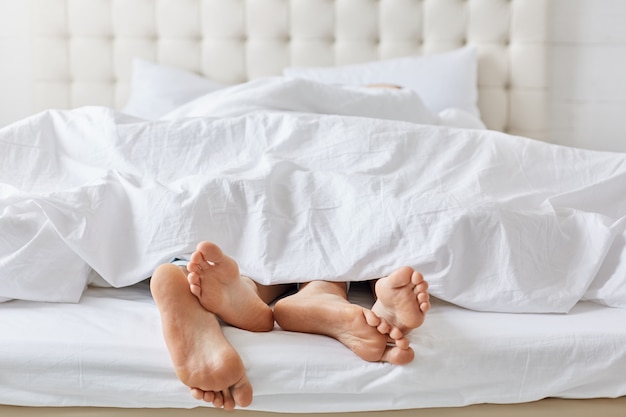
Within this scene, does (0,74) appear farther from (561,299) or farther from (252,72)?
(561,299)

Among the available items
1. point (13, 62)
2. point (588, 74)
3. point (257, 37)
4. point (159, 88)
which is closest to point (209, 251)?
point (159, 88)

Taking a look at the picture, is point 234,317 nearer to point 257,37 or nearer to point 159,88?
point 159,88

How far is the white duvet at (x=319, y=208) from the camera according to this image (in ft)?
3.93

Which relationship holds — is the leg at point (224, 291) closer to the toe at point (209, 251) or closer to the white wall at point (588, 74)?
the toe at point (209, 251)

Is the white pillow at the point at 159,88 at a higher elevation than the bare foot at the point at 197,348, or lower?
higher

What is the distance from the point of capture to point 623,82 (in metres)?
2.94

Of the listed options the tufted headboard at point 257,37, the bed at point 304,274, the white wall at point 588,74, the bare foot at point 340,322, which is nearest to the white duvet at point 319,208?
the bed at point 304,274

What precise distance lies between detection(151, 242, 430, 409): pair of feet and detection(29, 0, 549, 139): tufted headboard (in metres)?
1.79

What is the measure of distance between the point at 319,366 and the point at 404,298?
16 cm

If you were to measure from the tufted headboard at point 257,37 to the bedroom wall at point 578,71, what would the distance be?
0.65 ft

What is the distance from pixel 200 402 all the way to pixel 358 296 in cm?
37

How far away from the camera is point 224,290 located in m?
1.04

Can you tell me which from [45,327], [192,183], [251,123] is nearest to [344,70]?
[251,123]

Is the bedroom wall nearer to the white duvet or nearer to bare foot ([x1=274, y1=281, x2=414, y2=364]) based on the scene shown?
the white duvet
